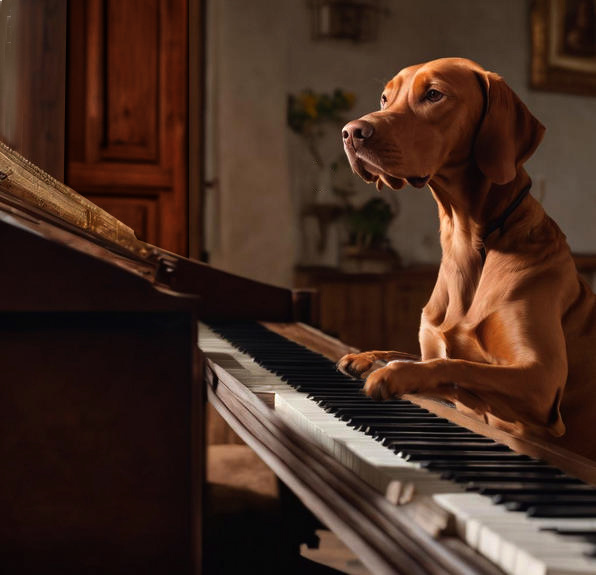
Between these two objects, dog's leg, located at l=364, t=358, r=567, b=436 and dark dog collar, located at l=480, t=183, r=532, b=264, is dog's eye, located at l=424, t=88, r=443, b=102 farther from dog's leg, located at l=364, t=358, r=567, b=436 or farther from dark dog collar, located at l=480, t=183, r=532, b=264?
dog's leg, located at l=364, t=358, r=567, b=436

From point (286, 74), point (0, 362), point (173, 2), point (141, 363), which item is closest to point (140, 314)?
point (141, 363)

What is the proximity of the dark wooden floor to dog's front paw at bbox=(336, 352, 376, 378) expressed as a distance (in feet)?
3.00

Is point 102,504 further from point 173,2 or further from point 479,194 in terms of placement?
point 173,2

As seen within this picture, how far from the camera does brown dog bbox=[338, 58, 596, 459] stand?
1.09 meters

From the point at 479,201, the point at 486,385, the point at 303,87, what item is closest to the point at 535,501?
the point at 486,385

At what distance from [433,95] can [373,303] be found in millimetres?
3822

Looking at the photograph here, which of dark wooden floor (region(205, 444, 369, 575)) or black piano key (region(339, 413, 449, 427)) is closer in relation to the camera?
black piano key (region(339, 413, 449, 427))

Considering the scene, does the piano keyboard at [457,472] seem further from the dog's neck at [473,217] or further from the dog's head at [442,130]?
the dog's head at [442,130]

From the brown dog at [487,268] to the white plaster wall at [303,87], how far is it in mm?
3474

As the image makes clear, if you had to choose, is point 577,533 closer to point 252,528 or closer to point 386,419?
point 386,419

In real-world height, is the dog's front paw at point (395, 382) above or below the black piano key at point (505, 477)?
above

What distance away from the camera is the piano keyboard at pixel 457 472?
572mm

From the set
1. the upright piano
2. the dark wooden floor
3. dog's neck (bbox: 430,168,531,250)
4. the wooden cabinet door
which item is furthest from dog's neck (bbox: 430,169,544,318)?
the wooden cabinet door

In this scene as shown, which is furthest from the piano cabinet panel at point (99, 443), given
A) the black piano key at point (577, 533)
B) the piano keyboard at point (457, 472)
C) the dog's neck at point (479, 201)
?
the dog's neck at point (479, 201)
